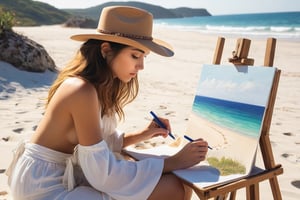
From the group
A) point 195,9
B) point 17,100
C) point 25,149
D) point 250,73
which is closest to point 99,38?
point 25,149

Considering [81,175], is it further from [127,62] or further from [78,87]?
[127,62]

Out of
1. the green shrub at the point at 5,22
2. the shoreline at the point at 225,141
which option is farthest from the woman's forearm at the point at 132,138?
the green shrub at the point at 5,22

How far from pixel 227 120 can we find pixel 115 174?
0.69 metres

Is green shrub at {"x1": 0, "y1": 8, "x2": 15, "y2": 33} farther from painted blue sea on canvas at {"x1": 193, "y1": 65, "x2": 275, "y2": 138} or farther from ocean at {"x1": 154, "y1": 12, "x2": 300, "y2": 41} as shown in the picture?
ocean at {"x1": 154, "y1": 12, "x2": 300, "y2": 41}

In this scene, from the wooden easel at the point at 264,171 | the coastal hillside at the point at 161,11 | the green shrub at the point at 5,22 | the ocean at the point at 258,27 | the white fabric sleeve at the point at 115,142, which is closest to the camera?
the wooden easel at the point at 264,171

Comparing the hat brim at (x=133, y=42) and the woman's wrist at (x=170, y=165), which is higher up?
the hat brim at (x=133, y=42)

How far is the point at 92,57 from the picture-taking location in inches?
70.4

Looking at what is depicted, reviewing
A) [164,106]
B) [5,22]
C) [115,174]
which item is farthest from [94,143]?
[5,22]

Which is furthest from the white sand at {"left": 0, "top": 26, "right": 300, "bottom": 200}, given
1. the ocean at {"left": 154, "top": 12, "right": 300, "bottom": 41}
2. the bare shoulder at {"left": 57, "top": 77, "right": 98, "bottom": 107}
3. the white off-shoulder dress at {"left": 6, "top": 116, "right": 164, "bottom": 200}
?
the ocean at {"left": 154, "top": 12, "right": 300, "bottom": 41}

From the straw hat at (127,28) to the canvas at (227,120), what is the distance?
39cm

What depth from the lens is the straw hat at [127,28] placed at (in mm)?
1753

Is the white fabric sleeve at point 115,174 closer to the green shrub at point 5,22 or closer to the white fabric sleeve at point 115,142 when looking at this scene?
the white fabric sleeve at point 115,142

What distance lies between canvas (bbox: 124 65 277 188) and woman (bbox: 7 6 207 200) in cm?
15

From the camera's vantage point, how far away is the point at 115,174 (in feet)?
5.32
